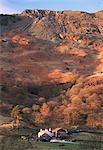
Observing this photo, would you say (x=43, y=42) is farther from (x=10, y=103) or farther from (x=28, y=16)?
(x=10, y=103)

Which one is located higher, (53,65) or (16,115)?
(53,65)

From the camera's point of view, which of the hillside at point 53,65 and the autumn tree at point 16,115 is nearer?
the autumn tree at point 16,115

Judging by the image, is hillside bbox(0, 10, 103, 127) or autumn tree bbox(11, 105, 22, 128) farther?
hillside bbox(0, 10, 103, 127)

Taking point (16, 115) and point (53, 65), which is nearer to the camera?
point (16, 115)

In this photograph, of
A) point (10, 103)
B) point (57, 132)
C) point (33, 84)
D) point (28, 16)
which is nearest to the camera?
point (57, 132)

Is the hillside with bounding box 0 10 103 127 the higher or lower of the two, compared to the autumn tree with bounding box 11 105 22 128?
higher

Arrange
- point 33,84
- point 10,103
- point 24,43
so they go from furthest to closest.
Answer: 1. point 24,43
2. point 33,84
3. point 10,103

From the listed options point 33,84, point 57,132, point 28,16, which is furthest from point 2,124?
point 28,16

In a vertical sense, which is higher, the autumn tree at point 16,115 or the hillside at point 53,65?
the hillside at point 53,65
